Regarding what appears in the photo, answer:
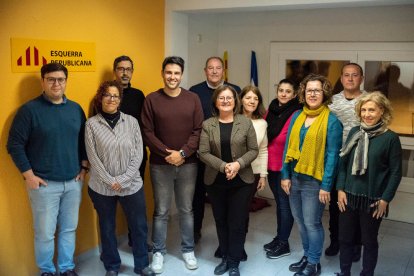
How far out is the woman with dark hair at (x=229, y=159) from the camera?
2.92 metres

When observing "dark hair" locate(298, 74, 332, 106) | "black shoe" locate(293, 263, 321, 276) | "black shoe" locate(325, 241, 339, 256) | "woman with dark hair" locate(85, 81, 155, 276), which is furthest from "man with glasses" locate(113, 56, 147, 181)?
"black shoe" locate(325, 241, 339, 256)

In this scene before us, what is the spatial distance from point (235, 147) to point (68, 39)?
1446 millimetres

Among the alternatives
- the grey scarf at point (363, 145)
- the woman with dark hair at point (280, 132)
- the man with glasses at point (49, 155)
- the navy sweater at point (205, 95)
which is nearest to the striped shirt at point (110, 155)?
the man with glasses at point (49, 155)

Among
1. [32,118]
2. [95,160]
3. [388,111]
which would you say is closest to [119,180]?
[95,160]

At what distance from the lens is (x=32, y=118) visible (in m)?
2.66

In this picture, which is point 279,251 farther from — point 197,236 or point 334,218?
point 197,236

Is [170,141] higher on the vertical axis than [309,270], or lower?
higher

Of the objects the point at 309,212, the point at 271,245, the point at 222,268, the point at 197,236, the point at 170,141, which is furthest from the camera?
the point at 197,236

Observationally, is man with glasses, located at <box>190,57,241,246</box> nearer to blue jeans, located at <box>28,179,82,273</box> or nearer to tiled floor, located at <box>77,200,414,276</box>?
tiled floor, located at <box>77,200,414,276</box>

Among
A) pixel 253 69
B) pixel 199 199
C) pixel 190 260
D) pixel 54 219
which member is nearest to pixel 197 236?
pixel 199 199

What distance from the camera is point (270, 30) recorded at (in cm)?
480

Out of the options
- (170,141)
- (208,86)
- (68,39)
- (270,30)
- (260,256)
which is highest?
(270,30)

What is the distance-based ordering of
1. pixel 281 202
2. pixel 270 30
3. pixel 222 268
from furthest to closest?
pixel 270 30
pixel 281 202
pixel 222 268

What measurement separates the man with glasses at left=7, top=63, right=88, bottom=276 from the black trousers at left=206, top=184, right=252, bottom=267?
96cm
